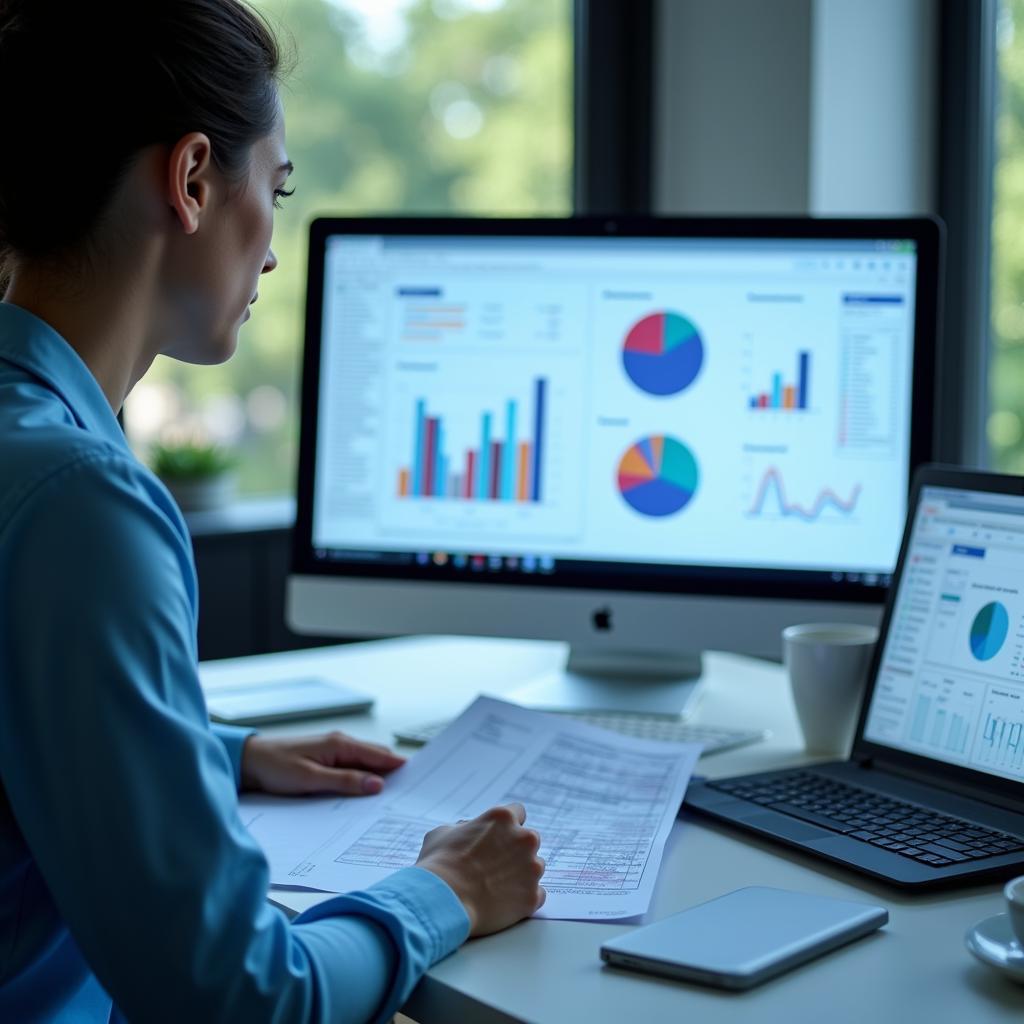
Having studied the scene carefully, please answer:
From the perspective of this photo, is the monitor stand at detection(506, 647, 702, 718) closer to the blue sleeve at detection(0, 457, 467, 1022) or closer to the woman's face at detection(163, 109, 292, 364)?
the woman's face at detection(163, 109, 292, 364)

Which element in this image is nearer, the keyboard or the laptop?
the laptop

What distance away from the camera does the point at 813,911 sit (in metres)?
0.83

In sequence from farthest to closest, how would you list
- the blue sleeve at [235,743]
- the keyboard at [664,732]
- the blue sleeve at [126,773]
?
the keyboard at [664,732] < the blue sleeve at [235,743] < the blue sleeve at [126,773]

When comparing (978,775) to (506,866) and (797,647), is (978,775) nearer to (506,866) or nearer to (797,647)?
(797,647)

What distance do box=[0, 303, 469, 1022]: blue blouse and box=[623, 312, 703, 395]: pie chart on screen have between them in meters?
0.74

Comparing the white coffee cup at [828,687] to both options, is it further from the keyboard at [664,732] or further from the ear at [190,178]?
the ear at [190,178]

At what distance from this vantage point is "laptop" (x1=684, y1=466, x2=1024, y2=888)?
96 cm

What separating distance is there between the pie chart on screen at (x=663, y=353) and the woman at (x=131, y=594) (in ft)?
1.62

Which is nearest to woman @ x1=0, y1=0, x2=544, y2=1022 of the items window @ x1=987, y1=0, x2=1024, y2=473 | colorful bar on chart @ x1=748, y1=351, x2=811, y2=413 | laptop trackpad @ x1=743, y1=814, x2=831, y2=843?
laptop trackpad @ x1=743, y1=814, x2=831, y2=843

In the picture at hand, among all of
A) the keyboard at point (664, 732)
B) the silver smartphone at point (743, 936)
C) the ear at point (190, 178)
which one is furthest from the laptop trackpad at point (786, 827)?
the ear at point (190, 178)

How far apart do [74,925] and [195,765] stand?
10 centimetres

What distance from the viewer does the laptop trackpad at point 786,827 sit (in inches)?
38.4

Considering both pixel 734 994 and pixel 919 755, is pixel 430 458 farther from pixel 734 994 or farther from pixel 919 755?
pixel 734 994

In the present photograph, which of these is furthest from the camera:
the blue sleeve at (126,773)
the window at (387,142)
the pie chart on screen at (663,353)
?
the window at (387,142)
